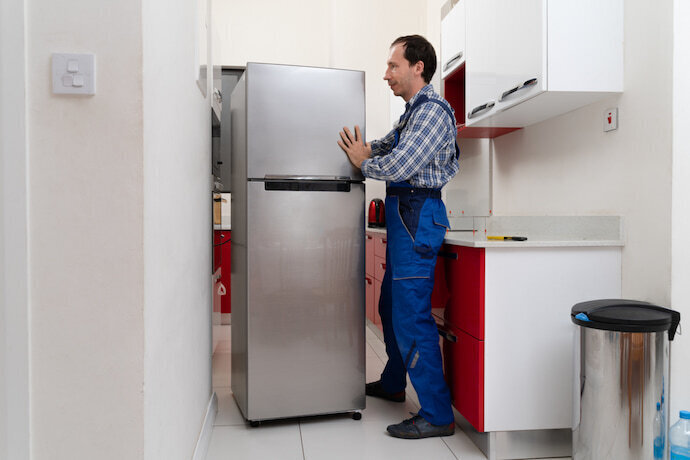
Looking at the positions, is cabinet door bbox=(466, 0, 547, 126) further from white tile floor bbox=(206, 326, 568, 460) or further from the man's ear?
white tile floor bbox=(206, 326, 568, 460)

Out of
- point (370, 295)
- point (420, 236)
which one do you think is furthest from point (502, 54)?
point (370, 295)

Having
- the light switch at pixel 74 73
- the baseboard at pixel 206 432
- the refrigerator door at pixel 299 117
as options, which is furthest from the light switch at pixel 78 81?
the baseboard at pixel 206 432

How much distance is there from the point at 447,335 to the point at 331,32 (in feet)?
10.6

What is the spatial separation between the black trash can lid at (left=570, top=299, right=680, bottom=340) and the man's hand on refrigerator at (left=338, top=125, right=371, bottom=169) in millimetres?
1085

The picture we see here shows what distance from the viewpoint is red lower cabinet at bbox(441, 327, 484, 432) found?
199 centimetres

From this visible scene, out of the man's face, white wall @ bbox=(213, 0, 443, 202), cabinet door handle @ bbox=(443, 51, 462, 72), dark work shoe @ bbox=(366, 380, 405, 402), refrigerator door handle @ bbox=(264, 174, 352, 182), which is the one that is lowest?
dark work shoe @ bbox=(366, 380, 405, 402)

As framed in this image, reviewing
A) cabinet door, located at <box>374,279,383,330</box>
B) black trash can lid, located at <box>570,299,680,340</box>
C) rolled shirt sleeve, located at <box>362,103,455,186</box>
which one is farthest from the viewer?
cabinet door, located at <box>374,279,383,330</box>

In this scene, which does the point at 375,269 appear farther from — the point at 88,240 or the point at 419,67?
the point at 88,240

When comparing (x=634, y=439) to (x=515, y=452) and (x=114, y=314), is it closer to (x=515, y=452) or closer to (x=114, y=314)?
(x=515, y=452)

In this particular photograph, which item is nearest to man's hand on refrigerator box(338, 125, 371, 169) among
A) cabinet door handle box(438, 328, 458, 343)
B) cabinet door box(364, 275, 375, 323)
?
cabinet door handle box(438, 328, 458, 343)

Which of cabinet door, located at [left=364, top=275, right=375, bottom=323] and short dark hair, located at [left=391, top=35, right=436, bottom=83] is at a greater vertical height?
short dark hair, located at [left=391, top=35, right=436, bottom=83]

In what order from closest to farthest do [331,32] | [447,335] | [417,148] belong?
[417,148] → [447,335] → [331,32]

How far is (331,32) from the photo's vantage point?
4.58m

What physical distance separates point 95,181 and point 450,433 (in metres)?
1.78
